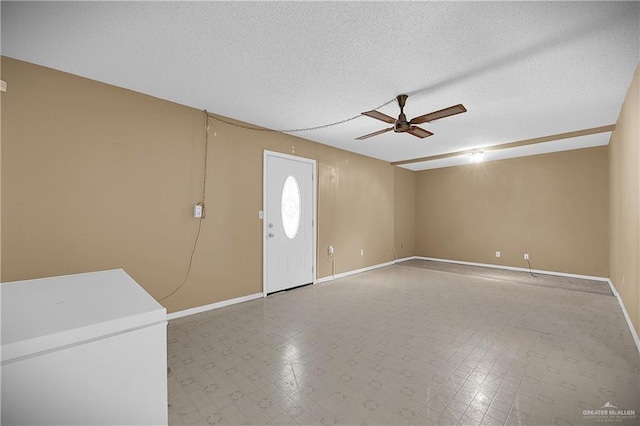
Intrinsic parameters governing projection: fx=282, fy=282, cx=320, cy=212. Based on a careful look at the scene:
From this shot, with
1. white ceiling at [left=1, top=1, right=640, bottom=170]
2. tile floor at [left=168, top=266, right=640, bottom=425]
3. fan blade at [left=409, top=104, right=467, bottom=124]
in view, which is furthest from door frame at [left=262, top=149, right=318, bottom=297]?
fan blade at [left=409, top=104, right=467, bottom=124]

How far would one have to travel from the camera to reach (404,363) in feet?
7.78

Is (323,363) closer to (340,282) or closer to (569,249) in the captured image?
(340,282)

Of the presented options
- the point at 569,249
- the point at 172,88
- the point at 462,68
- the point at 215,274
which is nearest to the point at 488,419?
the point at 462,68

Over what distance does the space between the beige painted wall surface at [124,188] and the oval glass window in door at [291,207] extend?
0.52 m

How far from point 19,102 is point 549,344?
5.28m

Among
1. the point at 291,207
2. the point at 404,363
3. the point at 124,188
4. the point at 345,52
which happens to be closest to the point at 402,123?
the point at 345,52

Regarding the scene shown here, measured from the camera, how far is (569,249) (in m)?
5.47

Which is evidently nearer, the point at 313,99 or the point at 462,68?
the point at 462,68

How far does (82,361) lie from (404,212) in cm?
724

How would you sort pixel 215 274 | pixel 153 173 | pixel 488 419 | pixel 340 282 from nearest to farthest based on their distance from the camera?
pixel 488 419 → pixel 153 173 → pixel 215 274 → pixel 340 282

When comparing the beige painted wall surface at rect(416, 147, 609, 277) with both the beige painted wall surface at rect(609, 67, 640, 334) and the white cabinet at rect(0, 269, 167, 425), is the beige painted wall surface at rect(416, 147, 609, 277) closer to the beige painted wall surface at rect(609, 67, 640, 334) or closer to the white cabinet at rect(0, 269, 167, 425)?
the beige painted wall surface at rect(609, 67, 640, 334)

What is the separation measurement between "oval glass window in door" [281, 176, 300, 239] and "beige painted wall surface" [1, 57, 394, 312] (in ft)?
1.69

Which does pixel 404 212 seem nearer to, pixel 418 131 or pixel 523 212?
pixel 523 212

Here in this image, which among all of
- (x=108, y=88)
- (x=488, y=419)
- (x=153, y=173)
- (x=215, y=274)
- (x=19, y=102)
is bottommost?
(x=488, y=419)
